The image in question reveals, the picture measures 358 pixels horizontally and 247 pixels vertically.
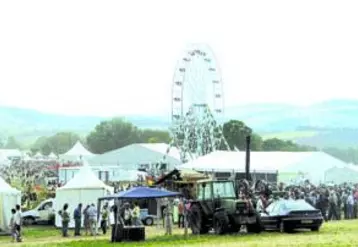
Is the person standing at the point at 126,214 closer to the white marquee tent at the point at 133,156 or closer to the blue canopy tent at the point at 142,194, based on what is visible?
the blue canopy tent at the point at 142,194

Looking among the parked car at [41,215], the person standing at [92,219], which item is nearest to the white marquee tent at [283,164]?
the parked car at [41,215]

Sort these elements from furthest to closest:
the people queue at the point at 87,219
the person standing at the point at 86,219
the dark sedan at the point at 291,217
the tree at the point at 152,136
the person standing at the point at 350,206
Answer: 1. the tree at the point at 152,136
2. the person standing at the point at 350,206
3. the person standing at the point at 86,219
4. the people queue at the point at 87,219
5. the dark sedan at the point at 291,217

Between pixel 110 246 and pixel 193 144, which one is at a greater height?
pixel 193 144

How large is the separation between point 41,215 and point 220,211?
1518cm

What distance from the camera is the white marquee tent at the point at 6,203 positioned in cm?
3684

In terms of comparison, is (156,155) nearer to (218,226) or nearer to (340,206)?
(340,206)

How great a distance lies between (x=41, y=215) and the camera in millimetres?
42625

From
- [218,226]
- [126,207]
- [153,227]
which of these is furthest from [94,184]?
[218,226]

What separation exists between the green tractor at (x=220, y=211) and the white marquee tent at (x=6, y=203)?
9.37m

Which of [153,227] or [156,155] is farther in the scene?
[156,155]

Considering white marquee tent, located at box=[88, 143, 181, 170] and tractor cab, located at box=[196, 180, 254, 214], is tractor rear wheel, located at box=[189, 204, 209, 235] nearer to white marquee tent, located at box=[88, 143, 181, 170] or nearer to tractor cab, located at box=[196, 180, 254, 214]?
tractor cab, located at box=[196, 180, 254, 214]

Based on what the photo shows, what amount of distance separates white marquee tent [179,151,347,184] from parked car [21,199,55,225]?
16369 millimetres

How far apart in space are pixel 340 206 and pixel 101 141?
149 metres

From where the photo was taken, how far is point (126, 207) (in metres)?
32.6
